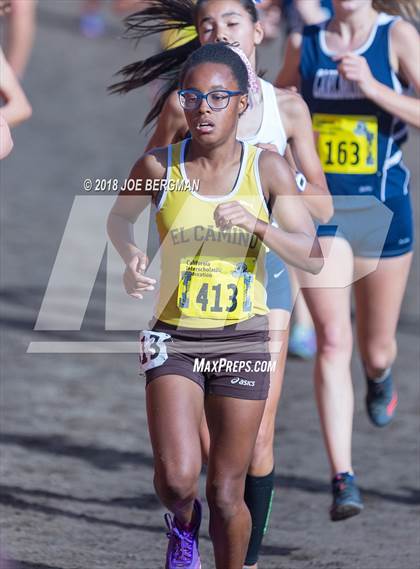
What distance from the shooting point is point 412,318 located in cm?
957

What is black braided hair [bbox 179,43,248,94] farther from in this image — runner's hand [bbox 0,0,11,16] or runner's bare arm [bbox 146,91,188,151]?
runner's hand [bbox 0,0,11,16]

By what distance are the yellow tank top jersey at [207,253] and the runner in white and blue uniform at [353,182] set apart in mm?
1416

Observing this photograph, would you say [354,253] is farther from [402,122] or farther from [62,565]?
[62,565]

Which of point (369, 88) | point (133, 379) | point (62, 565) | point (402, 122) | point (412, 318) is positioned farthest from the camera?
point (412, 318)

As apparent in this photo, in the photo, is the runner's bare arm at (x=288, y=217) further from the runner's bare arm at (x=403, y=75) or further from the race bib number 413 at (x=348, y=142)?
the race bib number 413 at (x=348, y=142)

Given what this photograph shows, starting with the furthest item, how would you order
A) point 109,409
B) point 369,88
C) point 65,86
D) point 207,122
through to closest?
point 65,86 < point 109,409 < point 369,88 < point 207,122

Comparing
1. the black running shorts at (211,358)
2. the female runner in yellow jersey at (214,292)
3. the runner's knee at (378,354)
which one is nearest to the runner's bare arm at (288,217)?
the female runner in yellow jersey at (214,292)

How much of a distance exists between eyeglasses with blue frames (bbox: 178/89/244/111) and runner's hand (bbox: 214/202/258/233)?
13.3 inches

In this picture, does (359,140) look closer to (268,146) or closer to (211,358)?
(268,146)

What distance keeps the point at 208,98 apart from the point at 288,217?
16.7 inches

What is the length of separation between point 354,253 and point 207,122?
1826 millimetres

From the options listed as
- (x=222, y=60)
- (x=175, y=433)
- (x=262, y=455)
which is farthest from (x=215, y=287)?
(x=262, y=455)

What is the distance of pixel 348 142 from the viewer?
5762 millimetres

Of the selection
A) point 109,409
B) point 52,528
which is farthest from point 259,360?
point 109,409
